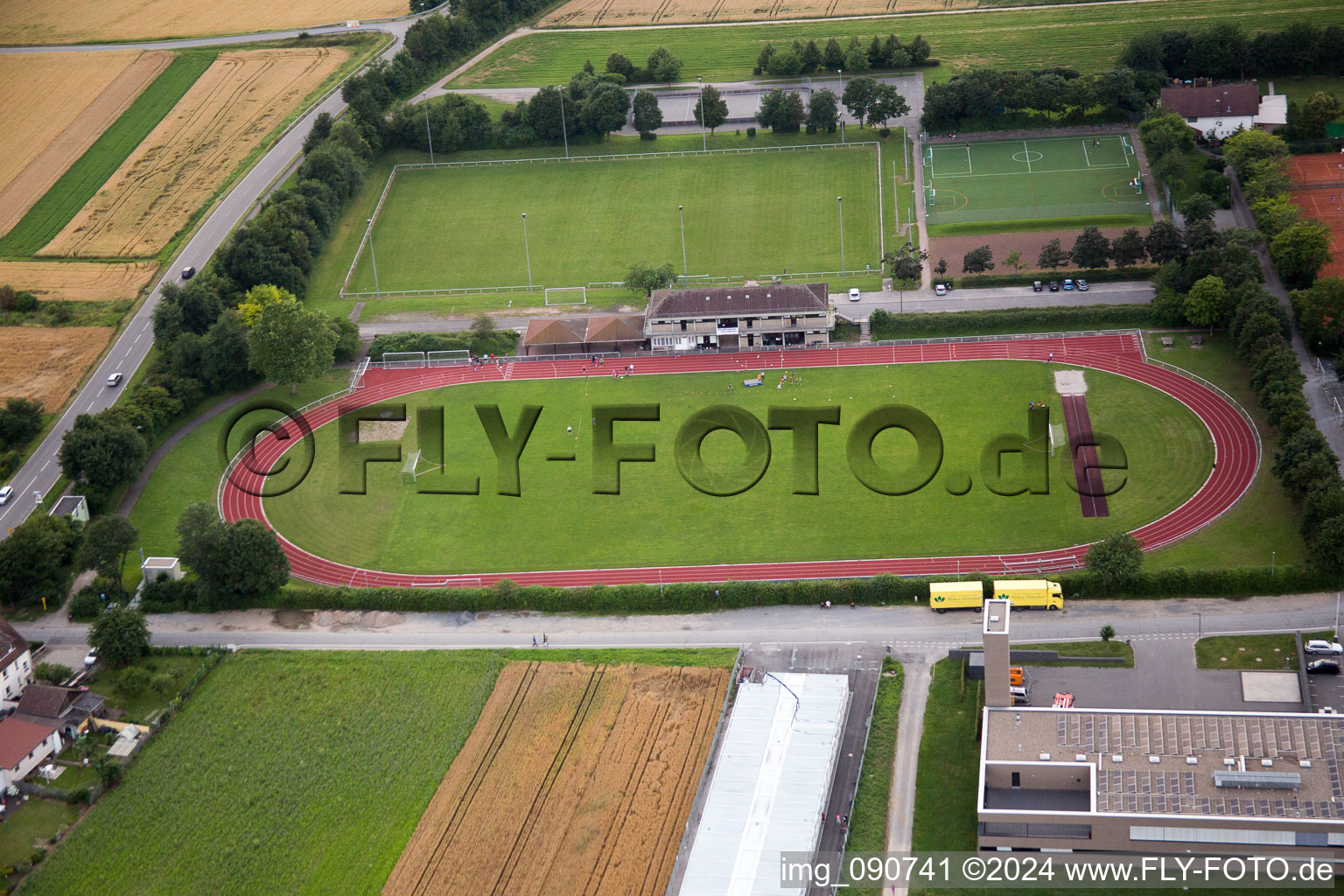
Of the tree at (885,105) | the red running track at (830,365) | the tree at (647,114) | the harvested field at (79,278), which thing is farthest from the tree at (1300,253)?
the harvested field at (79,278)

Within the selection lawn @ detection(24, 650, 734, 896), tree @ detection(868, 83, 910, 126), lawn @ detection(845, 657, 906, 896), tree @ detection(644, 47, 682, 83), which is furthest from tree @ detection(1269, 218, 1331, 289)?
tree @ detection(644, 47, 682, 83)

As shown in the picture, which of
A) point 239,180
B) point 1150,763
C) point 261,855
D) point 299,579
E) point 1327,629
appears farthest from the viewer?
point 239,180

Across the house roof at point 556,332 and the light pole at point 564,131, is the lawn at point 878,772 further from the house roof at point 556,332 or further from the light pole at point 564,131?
the light pole at point 564,131

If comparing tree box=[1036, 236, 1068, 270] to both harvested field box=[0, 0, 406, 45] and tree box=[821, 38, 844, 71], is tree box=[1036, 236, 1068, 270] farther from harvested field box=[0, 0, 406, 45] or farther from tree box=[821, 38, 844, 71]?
harvested field box=[0, 0, 406, 45]

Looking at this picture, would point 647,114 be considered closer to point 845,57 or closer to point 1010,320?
point 845,57

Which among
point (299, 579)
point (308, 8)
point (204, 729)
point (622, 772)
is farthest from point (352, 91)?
point (622, 772)

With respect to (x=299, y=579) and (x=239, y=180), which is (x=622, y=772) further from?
(x=239, y=180)

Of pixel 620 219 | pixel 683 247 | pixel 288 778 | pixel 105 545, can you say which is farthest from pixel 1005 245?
pixel 288 778
